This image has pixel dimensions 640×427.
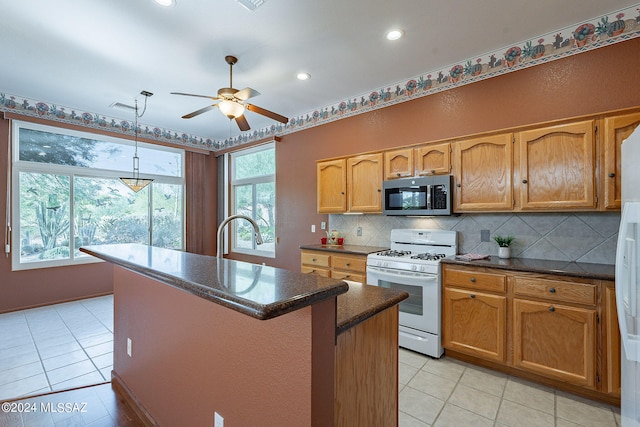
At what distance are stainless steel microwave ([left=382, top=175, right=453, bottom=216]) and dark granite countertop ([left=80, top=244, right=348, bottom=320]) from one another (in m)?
2.29

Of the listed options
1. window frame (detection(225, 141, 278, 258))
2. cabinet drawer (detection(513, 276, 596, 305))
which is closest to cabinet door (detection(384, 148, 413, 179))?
cabinet drawer (detection(513, 276, 596, 305))

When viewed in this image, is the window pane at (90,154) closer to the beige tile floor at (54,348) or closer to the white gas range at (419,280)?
the beige tile floor at (54,348)

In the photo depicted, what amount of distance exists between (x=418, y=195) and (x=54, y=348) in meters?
4.07

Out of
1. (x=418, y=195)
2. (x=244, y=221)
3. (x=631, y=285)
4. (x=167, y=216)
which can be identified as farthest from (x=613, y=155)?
(x=167, y=216)

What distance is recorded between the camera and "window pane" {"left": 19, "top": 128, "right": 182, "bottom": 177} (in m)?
4.20

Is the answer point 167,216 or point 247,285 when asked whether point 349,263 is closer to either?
point 247,285

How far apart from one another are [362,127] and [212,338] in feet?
10.9

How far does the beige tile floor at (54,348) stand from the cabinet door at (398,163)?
3.30 metres

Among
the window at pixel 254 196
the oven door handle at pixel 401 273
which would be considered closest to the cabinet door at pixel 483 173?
the oven door handle at pixel 401 273

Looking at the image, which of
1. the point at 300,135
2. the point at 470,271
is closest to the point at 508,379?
the point at 470,271

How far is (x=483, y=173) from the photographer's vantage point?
2768 mm

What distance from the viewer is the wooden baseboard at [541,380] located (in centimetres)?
211

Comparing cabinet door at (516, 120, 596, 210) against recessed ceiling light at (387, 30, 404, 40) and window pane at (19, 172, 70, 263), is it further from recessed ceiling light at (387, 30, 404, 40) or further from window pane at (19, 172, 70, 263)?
window pane at (19, 172, 70, 263)

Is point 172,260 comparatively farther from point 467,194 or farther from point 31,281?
point 31,281
